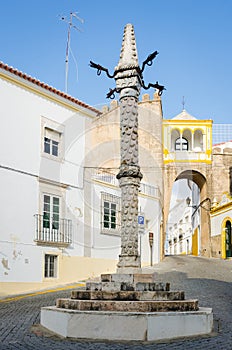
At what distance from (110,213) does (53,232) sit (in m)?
3.77

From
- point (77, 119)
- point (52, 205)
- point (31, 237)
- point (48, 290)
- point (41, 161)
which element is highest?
point (77, 119)

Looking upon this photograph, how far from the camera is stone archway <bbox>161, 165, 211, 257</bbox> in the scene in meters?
28.4

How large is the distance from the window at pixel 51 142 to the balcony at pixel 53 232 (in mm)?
2365

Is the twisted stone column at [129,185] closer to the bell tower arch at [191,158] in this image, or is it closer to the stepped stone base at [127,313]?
the stepped stone base at [127,313]

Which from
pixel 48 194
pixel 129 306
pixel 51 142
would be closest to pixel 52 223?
pixel 48 194

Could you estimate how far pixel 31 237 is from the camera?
1523 centimetres

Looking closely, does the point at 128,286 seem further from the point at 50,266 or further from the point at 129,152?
the point at 50,266

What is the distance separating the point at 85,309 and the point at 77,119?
12007mm

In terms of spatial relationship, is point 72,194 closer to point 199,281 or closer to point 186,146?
point 199,281

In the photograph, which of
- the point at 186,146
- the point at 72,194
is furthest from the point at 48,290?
the point at 186,146

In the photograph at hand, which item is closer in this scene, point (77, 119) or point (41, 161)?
point (41, 161)

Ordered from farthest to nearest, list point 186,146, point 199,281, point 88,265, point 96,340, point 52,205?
1. point 186,146
2. point 88,265
3. point 52,205
4. point 199,281
5. point 96,340

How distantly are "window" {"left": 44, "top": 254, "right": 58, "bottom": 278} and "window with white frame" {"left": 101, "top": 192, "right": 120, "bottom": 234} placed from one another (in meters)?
3.10

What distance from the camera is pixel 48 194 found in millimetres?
16172
